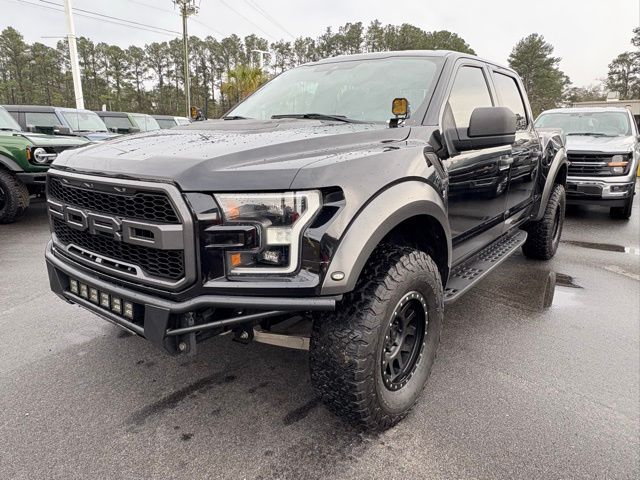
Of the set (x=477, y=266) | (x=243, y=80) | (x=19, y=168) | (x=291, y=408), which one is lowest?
(x=291, y=408)

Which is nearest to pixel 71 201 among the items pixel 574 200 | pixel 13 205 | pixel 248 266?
pixel 248 266

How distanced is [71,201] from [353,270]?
1.46 meters

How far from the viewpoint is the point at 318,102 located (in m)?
3.01

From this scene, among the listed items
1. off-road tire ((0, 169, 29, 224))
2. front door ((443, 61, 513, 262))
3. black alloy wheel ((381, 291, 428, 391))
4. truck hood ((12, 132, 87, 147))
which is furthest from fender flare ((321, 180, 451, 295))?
off-road tire ((0, 169, 29, 224))

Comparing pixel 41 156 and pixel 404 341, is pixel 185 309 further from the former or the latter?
pixel 41 156

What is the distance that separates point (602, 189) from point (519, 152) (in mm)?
4655

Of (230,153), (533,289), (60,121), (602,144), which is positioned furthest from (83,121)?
(602,144)

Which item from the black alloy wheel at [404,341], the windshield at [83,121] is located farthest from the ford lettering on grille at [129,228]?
the windshield at [83,121]

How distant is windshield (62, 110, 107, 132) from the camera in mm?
11172

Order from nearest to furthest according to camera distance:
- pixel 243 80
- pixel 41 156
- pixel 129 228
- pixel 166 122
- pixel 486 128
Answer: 1. pixel 129 228
2. pixel 486 128
3. pixel 41 156
4. pixel 166 122
5. pixel 243 80

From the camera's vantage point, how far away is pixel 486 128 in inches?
102

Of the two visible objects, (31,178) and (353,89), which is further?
(31,178)

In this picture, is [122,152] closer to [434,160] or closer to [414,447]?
[434,160]

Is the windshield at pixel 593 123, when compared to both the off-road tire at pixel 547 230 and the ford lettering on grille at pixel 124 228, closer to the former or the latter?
the off-road tire at pixel 547 230
